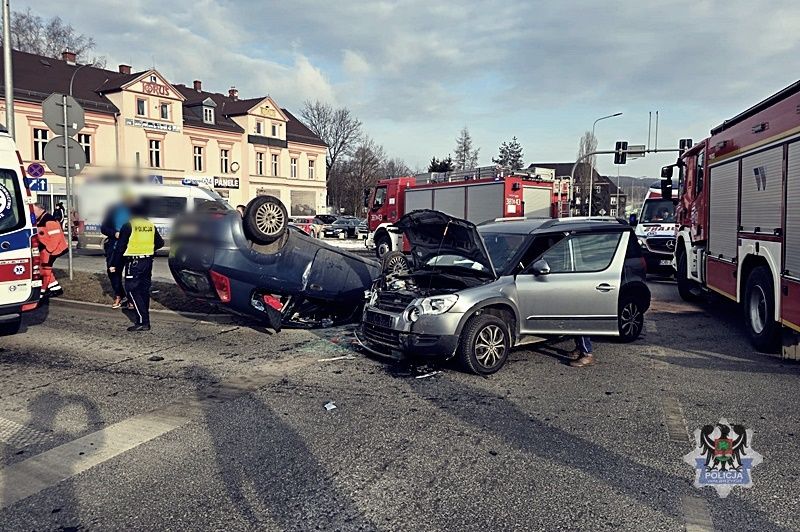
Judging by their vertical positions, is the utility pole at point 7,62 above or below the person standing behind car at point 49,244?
above

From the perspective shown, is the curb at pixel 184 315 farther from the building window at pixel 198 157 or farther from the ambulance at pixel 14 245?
the building window at pixel 198 157

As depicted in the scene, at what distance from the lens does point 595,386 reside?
5.88 m

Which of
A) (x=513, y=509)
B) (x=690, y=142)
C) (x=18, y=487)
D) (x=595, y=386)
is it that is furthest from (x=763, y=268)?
(x=690, y=142)

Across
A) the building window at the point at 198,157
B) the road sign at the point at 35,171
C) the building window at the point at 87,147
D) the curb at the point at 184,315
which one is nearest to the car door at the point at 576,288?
the curb at the point at 184,315

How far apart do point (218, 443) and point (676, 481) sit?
3.04 m

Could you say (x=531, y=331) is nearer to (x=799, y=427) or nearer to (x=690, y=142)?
(x=799, y=427)

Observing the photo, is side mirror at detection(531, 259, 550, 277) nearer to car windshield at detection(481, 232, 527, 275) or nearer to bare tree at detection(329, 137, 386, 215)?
car windshield at detection(481, 232, 527, 275)

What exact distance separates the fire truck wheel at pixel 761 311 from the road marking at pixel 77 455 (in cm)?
625

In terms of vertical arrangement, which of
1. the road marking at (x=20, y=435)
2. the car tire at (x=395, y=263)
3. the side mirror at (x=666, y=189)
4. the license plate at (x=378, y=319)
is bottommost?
the road marking at (x=20, y=435)

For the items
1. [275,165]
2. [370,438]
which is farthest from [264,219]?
[275,165]

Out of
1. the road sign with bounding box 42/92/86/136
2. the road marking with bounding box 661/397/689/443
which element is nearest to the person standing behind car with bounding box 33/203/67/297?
the road sign with bounding box 42/92/86/136

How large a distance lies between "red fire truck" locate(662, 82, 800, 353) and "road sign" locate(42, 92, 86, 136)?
1070cm

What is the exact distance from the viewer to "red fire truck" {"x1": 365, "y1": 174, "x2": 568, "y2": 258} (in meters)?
19.8

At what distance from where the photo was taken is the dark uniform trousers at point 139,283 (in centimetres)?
814
